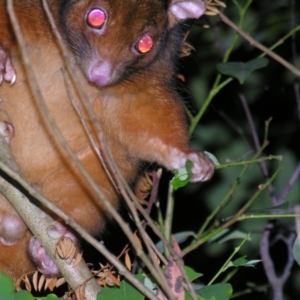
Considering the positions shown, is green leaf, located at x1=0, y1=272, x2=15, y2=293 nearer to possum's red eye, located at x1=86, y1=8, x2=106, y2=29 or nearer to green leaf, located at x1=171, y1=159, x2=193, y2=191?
green leaf, located at x1=171, y1=159, x2=193, y2=191

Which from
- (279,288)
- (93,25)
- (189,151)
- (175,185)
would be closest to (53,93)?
(93,25)

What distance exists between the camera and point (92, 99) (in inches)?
155

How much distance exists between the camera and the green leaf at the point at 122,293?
2697 mm

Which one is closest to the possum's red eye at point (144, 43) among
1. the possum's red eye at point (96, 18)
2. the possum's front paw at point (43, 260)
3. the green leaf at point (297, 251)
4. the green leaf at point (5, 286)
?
the possum's red eye at point (96, 18)

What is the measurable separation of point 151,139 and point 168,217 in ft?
2.92

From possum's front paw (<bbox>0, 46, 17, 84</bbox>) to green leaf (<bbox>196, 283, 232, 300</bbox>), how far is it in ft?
4.54

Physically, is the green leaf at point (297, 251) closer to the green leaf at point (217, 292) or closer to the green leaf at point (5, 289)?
the green leaf at point (217, 292)

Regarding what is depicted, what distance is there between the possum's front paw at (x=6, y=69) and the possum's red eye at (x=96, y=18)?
17.5 inches

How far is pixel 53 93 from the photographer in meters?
3.82

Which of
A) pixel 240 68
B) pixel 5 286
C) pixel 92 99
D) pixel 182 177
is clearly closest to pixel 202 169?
pixel 182 177

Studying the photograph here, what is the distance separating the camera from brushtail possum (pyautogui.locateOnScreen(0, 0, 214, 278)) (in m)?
3.54

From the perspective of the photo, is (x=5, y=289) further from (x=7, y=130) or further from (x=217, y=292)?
(x=7, y=130)

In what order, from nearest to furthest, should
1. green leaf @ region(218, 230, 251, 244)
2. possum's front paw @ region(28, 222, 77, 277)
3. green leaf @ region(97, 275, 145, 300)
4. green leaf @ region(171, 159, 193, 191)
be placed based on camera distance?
1. green leaf @ region(97, 275, 145, 300)
2. green leaf @ region(171, 159, 193, 191)
3. possum's front paw @ region(28, 222, 77, 277)
4. green leaf @ region(218, 230, 251, 244)

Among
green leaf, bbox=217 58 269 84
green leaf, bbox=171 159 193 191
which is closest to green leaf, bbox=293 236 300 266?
green leaf, bbox=171 159 193 191
